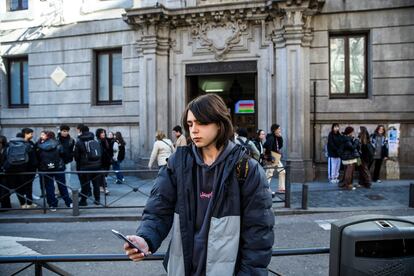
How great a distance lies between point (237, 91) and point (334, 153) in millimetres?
6730

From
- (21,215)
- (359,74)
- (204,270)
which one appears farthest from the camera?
(359,74)

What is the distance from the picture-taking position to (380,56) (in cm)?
1402

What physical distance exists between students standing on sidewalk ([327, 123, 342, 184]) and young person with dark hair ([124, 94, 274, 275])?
1072 centimetres

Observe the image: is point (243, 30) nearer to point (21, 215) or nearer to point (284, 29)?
point (284, 29)

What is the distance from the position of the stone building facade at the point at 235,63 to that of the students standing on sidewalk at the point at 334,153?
2.80ft

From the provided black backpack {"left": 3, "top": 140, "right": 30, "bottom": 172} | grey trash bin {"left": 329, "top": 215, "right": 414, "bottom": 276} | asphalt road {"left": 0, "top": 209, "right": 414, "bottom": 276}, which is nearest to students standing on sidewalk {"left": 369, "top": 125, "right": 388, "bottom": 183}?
asphalt road {"left": 0, "top": 209, "right": 414, "bottom": 276}

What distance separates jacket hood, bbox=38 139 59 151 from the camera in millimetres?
9570

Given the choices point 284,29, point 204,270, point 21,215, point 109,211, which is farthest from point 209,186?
point 284,29

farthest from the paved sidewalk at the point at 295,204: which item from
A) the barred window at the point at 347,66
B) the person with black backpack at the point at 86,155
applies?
the barred window at the point at 347,66

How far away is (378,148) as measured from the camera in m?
13.1

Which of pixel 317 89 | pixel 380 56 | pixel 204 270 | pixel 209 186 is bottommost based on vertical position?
pixel 204 270

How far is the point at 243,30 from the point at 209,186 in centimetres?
1321

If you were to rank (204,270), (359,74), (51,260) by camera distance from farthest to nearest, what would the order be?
(359,74) → (51,260) → (204,270)

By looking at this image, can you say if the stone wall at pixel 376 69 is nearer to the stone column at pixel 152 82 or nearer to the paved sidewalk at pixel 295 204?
the paved sidewalk at pixel 295 204
